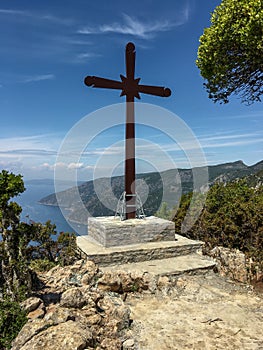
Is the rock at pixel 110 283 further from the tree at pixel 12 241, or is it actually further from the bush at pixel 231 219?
the bush at pixel 231 219

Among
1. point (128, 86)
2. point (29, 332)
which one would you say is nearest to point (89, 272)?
point (29, 332)

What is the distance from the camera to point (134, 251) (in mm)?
7391

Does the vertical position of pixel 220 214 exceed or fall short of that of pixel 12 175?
it falls short

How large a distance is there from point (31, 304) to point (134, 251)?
3.38 metres

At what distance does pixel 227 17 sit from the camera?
7629 mm

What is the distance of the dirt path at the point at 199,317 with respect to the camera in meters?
4.25

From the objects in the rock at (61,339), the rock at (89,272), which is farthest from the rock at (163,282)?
Result: the rock at (61,339)

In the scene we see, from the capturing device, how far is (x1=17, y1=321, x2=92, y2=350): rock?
318 cm

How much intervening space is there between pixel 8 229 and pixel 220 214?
6.50 m

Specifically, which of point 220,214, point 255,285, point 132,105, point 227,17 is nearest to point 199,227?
point 220,214

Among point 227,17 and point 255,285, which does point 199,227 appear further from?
point 227,17

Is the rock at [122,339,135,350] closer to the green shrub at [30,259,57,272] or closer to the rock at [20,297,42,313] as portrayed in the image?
the rock at [20,297,42,313]

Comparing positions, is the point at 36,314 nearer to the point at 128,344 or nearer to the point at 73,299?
the point at 73,299

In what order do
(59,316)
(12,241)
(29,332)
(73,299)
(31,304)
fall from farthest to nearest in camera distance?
1. (12,241)
2. (73,299)
3. (31,304)
4. (59,316)
5. (29,332)
